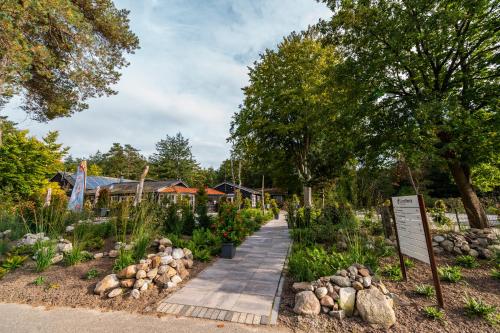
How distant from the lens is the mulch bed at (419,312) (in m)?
2.48

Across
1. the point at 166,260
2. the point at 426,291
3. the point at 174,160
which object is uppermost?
the point at 174,160

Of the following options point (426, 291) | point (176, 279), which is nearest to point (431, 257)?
point (426, 291)

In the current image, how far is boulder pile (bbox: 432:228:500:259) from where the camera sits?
4610 mm

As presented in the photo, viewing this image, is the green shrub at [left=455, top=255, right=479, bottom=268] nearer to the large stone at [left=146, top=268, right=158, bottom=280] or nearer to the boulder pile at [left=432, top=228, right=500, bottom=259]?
the boulder pile at [left=432, top=228, right=500, bottom=259]

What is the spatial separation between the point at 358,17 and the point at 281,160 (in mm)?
9585

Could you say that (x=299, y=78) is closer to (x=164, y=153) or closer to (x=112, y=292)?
(x=112, y=292)

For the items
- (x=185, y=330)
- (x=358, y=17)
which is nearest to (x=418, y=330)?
(x=185, y=330)

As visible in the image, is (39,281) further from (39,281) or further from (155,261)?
(155,261)

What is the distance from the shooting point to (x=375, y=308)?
2.67m

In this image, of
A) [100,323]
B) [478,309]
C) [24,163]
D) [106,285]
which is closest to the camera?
[478,309]

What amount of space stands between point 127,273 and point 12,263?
263 centimetres

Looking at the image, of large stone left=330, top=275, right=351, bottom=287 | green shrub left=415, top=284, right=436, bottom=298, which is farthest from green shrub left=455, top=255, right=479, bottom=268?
large stone left=330, top=275, right=351, bottom=287

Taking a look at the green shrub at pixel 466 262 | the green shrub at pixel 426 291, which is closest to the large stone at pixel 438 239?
the green shrub at pixel 466 262

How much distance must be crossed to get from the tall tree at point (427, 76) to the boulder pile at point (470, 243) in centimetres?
123
